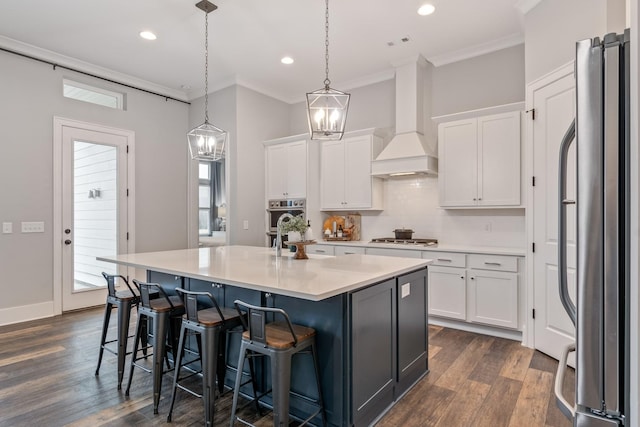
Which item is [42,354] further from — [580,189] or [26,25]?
[580,189]

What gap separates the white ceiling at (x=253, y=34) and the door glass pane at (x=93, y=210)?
1.18 meters

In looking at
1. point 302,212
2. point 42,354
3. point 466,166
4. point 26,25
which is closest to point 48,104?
point 26,25

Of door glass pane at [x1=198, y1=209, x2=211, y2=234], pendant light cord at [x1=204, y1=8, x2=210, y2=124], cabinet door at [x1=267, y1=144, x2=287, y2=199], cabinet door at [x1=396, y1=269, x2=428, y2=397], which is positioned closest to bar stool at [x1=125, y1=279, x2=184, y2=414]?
cabinet door at [x1=396, y1=269, x2=428, y2=397]

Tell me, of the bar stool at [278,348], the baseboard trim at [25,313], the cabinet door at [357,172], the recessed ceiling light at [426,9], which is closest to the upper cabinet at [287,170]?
the cabinet door at [357,172]

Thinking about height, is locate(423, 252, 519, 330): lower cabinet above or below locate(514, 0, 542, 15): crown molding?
below

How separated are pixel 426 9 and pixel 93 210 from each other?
4755 mm

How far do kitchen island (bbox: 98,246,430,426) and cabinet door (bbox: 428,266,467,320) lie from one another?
125 cm

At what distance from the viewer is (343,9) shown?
3.56 m

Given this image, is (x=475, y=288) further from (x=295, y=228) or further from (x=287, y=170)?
(x=287, y=170)

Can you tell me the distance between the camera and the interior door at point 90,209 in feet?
15.5

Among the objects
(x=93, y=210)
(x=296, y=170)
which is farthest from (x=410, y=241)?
(x=93, y=210)

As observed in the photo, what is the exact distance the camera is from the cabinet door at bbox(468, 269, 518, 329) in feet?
12.1

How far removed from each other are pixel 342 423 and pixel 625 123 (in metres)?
1.95

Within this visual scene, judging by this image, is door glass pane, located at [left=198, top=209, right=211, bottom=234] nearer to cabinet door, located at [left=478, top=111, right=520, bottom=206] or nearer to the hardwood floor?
the hardwood floor
